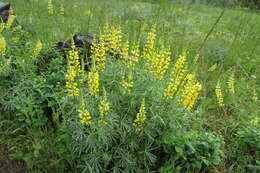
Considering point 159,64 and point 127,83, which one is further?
point 159,64

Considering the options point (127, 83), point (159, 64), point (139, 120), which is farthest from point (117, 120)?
point (159, 64)

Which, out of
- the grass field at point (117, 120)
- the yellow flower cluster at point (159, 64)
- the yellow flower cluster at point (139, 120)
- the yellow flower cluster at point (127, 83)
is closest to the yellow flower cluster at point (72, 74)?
the grass field at point (117, 120)

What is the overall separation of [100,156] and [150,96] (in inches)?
27.4

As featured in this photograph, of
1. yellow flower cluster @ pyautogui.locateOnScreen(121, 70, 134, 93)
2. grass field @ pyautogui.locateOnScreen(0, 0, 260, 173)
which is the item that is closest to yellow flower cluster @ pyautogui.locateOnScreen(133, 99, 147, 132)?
grass field @ pyautogui.locateOnScreen(0, 0, 260, 173)

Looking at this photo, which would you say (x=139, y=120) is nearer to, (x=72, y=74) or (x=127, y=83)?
(x=127, y=83)

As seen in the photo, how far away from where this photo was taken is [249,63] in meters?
4.12

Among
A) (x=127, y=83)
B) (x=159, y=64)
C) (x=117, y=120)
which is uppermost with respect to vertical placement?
(x=159, y=64)

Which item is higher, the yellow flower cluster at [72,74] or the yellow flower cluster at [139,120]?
the yellow flower cluster at [72,74]

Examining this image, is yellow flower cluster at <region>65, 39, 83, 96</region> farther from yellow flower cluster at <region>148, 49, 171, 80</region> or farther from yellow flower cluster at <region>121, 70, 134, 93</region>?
yellow flower cluster at <region>148, 49, 171, 80</region>

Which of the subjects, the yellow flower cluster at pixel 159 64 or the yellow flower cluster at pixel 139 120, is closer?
the yellow flower cluster at pixel 139 120

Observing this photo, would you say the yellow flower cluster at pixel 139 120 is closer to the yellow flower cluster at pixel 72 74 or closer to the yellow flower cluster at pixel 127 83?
the yellow flower cluster at pixel 127 83

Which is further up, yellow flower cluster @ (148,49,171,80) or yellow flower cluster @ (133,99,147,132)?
yellow flower cluster @ (148,49,171,80)

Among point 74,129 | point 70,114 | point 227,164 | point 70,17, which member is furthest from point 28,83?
point 70,17

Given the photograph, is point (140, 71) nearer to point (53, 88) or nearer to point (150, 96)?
point (150, 96)
